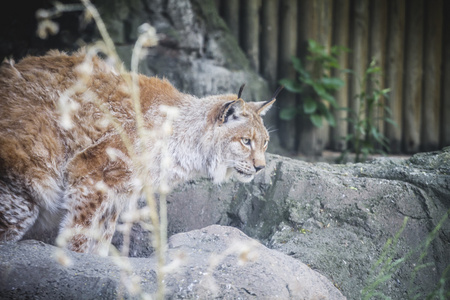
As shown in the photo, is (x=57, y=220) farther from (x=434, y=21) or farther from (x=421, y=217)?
(x=434, y=21)

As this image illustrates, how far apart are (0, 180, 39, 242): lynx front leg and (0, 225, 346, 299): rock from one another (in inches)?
12.1

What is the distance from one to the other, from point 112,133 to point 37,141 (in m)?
0.58

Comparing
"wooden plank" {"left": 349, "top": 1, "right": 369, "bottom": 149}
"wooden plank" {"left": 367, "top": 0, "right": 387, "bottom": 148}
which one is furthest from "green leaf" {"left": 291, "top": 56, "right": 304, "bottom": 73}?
"wooden plank" {"left": 367, "top": 0, "right": 387, "bottom": 148}

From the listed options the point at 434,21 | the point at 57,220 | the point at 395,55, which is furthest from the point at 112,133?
the point at 434,21

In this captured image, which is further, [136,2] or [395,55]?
[395,55]

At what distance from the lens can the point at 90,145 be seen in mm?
3912

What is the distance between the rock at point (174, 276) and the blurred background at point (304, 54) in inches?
144

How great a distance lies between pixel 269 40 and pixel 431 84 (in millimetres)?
3385

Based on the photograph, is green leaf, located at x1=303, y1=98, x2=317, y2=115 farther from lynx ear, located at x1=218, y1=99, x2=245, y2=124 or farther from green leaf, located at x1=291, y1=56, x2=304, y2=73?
lynx ear, located at x1=218, y1=99, x2=245, y2=124

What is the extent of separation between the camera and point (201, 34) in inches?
284

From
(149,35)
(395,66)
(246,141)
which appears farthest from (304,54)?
(149,35)

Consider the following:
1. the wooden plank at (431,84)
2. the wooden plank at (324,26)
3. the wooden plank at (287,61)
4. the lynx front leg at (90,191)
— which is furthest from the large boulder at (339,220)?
the wooden plank at (431,84)

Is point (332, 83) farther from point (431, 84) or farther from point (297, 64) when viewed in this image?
point (431, 84)

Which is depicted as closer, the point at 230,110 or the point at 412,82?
the point at 230,110
